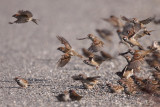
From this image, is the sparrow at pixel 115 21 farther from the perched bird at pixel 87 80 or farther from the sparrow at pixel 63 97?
the sparrow at pixel 63 97

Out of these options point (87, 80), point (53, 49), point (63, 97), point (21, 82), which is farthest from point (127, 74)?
point (53, 49)

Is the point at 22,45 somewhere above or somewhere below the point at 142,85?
above

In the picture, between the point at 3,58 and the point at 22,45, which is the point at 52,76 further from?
the point at 22,45

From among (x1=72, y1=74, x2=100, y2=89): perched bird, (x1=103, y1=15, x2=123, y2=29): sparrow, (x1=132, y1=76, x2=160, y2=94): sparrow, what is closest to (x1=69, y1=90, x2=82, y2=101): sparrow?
(x1=72, y1=74, x2=100, y2=89): perched bird

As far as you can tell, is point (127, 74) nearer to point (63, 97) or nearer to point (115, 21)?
point (63, 97)

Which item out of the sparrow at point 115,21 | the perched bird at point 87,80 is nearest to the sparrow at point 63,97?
the perched bird at point 87,80

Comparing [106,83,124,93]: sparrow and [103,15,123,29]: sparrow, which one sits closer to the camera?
[106,83,124,93]: sparrow

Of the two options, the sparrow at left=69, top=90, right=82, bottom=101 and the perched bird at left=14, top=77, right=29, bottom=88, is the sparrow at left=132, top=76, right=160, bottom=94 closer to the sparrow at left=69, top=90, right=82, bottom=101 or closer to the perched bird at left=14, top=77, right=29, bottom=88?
the sparrow at left=69, top=90, right=82, bottom=101

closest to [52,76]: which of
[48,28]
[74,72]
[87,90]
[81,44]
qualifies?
[74,72]
